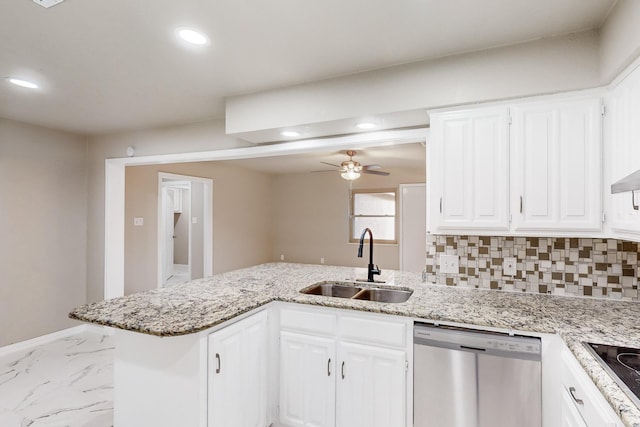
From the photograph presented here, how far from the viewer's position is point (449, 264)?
252 centimetres

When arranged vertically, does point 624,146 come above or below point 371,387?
above

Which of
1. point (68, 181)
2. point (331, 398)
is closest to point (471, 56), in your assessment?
point (331, 398)

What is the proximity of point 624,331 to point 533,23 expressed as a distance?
156 cm

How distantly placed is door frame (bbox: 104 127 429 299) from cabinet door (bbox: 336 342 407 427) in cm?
155

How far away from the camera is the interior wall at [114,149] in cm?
343

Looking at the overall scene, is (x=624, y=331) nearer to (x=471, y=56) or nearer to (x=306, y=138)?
(x=471, y=56)

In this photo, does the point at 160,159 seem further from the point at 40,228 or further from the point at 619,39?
the point at 619,39

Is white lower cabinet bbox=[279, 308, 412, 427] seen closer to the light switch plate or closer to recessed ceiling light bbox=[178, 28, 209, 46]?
recessed ceiling light bbox=[178, 28, 209, 46]

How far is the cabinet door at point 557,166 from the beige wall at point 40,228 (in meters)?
4.54

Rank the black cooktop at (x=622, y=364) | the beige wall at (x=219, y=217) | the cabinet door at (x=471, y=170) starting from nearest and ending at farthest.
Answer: the black cooktop at (x=622, y=364)
the cabinet door at (x=471, y=170)
the beige wall at (x=219, y=217)

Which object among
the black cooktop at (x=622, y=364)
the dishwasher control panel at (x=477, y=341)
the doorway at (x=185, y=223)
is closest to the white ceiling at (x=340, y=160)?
the doorway at (x=185, y=223)

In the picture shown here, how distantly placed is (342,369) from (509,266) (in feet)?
4.40

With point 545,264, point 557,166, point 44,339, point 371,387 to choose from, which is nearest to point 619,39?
point 557,166

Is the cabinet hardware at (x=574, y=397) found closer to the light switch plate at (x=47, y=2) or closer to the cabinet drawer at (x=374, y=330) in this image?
the cabinet drawer at (x=374, y=330)
